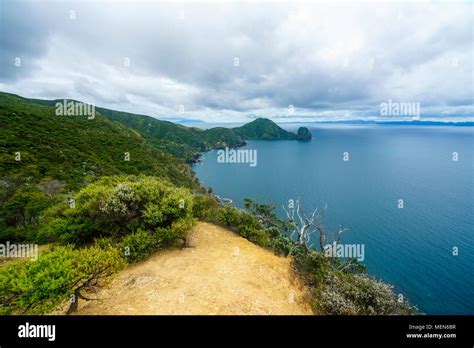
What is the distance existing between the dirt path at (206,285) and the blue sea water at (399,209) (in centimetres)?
2464

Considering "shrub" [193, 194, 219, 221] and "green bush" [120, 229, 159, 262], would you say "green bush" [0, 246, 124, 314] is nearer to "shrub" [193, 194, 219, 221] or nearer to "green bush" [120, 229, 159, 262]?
"green bush" [120, 229, 159, 262]

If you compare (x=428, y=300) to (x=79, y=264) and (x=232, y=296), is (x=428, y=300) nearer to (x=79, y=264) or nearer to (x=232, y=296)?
(x=232, y=296)

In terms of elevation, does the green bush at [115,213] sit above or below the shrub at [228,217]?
above

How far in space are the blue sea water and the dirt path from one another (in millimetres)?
24645

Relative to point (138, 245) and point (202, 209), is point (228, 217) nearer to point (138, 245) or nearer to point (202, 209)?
point (202, 209)

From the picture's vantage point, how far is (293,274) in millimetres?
13188

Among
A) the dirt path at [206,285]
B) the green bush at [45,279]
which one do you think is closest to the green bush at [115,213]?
the dirt path at [206,285]

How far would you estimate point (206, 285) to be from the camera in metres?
10.4

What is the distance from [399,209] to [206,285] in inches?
2332

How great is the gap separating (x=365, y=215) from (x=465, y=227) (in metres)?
17.0

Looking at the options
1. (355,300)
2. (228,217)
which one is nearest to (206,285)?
(355,300)

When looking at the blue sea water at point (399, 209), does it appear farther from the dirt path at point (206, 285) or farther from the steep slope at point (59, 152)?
the steep slope at point (59, 152)

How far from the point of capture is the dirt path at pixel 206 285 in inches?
356
